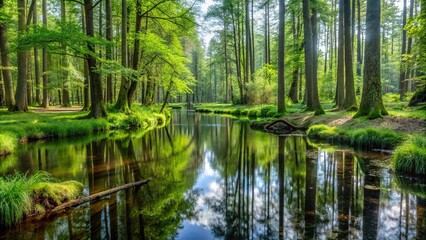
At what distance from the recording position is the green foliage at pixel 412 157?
6570 millimetres

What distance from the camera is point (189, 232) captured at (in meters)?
4.27

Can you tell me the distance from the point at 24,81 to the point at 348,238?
710 inches

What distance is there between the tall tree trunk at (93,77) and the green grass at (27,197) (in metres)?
10.9

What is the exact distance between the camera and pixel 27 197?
437cm

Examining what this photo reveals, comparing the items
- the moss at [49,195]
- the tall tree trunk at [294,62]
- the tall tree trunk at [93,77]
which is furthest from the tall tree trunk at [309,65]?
the moss at [49,195]

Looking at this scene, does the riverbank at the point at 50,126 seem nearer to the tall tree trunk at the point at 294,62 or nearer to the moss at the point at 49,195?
the moss at the point at 49,195

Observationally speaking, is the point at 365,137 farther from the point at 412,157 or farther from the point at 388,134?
the point at 412,157

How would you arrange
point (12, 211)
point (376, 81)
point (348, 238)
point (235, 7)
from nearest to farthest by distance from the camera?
point (348, 238), point (12, 211), point (376, 81), point (235, 7)

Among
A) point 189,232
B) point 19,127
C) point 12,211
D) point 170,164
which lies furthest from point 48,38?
point 189,232

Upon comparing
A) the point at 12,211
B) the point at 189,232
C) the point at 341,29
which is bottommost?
the point at 189,232

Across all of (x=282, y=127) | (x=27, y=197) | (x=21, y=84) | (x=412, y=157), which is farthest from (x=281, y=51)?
(x=27, y=197)

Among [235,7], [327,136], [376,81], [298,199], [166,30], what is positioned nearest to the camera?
[298,199]

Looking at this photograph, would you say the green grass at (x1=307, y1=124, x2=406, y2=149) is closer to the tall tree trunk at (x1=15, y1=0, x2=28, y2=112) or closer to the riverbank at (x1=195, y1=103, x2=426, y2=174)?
the riverbank at (x1=195, y1=103, x2=426, y2=174)

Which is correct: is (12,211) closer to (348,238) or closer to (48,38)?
(348,238)
